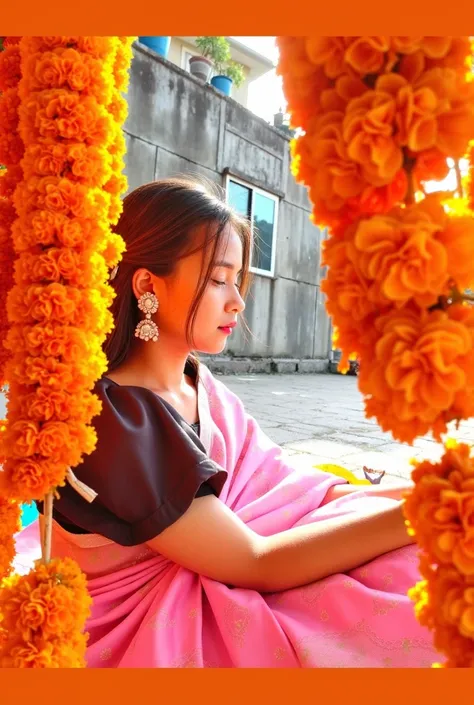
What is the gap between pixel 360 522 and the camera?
3.74ft

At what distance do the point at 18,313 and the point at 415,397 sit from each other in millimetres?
652

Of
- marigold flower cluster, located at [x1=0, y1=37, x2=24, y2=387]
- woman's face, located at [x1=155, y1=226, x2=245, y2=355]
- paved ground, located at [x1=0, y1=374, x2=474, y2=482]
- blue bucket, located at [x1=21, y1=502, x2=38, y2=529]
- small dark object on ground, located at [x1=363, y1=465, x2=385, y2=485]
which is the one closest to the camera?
marigold flower cluster, located at [x1=0, y1=37, x2=24, y2=387]

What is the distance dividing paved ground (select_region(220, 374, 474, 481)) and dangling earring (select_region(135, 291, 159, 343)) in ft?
4.26

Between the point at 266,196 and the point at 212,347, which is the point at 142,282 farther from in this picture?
the point at 266,196

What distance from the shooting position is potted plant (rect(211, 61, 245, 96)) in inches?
376

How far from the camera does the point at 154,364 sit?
155 centimetres

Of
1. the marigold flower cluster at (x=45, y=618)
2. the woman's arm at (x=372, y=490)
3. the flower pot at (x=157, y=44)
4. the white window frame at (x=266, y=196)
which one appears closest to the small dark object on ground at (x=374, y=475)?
the woman's arm at (x=372, y=490)

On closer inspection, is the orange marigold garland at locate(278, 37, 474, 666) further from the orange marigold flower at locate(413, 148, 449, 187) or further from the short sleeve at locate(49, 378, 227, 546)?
the short sleeve at locate(49, 378, 227, 546)

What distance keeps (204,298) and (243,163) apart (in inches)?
356

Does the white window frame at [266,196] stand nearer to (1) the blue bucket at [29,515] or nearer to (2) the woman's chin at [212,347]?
(1) the blue bucket at [29,515]

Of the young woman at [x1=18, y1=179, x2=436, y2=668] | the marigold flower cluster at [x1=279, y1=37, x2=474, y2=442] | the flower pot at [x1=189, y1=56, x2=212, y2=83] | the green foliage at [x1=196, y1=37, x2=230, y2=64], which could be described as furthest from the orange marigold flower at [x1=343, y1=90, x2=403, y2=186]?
the green foliage at [x1=196, y1=37, x2=230, y2=64]

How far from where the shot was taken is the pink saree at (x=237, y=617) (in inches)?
45.5

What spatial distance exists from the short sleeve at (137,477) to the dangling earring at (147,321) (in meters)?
0.29

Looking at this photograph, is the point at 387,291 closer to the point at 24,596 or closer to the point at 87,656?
the point at 24,596
